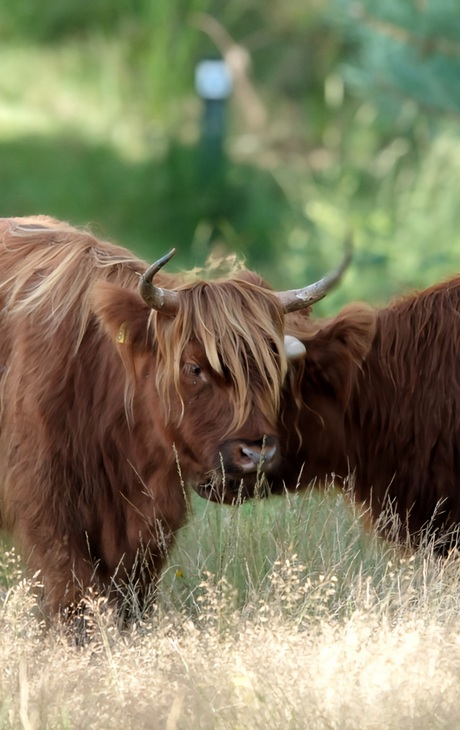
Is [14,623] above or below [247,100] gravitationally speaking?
below

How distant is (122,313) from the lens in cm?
392

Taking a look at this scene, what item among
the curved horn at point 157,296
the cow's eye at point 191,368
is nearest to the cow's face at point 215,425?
the cow's eye at point 191,368

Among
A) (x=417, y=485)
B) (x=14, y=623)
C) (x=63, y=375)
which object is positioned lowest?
(x=14, y=623)

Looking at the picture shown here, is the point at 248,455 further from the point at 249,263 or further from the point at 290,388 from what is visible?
the point at 249,263

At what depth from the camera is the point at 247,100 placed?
65.1 ft

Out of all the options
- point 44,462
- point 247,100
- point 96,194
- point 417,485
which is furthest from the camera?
point 247,100

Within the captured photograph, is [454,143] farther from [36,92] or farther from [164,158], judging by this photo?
[36,92]

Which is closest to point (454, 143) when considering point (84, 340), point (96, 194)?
point (96, 194)

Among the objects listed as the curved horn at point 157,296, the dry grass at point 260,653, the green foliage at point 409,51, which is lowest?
the dry grass at point 260,653

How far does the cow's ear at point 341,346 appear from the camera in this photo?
4.29m

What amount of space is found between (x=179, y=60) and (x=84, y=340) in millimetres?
16189

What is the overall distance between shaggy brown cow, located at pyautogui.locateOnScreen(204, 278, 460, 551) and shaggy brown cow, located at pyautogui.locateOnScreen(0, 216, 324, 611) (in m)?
0.45

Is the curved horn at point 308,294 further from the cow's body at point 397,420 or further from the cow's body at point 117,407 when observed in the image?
the cow's body at point 397,420

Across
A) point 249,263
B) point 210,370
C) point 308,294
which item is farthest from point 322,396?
point 249,263
